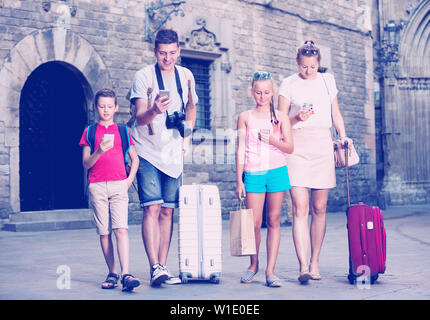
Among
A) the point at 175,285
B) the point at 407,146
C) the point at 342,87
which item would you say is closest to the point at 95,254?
the point at 175,285

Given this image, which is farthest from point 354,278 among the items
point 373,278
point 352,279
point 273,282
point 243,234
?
point 243,234

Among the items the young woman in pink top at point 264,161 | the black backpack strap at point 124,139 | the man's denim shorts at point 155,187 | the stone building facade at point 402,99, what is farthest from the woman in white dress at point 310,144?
the stone building facade at point 402,99

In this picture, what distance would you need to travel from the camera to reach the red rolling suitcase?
562 centimetres

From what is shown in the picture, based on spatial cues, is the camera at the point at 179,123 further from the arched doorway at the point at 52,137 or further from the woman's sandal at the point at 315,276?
the arched doorway at the point at 52,137

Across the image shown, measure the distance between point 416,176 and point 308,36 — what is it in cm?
726

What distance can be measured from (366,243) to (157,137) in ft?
5.69

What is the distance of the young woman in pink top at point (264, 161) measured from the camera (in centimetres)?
579

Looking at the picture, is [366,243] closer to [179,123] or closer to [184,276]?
[184,276]

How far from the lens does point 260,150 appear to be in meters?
5.82

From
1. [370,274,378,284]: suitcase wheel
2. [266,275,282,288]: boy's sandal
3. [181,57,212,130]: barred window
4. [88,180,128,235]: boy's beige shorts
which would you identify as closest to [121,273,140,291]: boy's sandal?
[88,180,128,235]: boy's beige shorts

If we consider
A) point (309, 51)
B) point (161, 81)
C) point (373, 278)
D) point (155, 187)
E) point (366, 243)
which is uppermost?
point (309, 51)

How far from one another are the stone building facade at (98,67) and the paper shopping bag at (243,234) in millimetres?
7194

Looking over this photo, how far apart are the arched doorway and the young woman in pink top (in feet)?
25.8

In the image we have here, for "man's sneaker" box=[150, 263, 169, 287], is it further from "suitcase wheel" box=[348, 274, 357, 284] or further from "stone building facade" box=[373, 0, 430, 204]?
"stone building facade" box=[373, 0, 430, 204]
